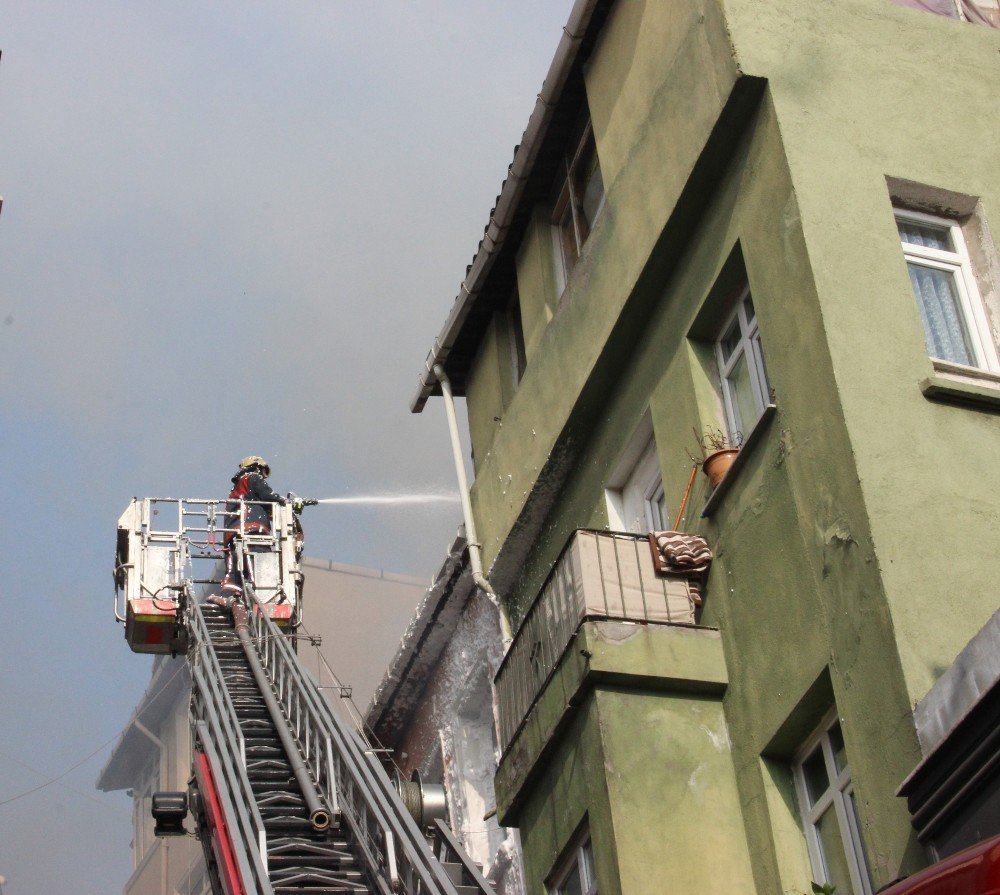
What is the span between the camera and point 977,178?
11609mm

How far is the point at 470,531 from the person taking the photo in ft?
53.5

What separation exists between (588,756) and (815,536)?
7.06 ft

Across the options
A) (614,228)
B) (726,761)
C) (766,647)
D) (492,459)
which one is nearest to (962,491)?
(766,647)

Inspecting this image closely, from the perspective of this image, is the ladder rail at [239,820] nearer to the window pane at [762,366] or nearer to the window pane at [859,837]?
the window pane at [859,837]

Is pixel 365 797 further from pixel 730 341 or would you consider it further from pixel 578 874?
pixel 730 341

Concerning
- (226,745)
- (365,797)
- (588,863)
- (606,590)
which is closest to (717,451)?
(606,590)

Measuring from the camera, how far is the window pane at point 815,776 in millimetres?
10156

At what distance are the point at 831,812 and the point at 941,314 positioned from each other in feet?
10.6

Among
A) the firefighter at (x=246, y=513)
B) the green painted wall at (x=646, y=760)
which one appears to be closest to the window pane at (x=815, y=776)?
the green painted wall at (x=646, y=760)

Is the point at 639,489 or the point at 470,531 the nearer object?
the point at 639,489

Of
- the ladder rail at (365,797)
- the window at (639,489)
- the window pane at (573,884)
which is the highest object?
the window at (639,489)

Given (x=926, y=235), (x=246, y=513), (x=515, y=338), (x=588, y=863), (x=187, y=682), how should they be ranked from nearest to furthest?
1. (x=588, y=863)
2. (x=926, y=235)
3. (x=515, y=338)
4. (x=246, y=513)
5. (x=187, y=682)

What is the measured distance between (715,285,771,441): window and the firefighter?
967 centimetres

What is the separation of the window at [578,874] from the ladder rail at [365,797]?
1.02 metres
